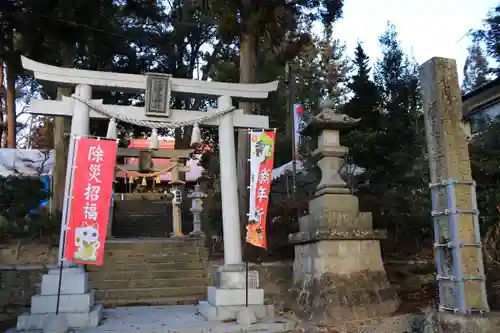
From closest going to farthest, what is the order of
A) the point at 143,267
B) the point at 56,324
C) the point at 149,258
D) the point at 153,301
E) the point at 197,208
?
the point at 56,324 → the point at 153,301 → the point at 143,267 → the point at 149,258 → the point at 197,208

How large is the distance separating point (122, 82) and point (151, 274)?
15.9 feet

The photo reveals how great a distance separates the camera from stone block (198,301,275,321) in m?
7.31

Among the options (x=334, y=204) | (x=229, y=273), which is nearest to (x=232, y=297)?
(x=229, y=273)

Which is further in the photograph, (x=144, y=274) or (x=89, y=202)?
(x=144, y=274)

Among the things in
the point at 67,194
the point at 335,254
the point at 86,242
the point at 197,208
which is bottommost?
the point at 335,254

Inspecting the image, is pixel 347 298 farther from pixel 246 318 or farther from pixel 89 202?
pixel 89 202

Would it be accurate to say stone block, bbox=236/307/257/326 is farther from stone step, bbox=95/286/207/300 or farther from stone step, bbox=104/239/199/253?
stone step, bbox=104/239/199/253

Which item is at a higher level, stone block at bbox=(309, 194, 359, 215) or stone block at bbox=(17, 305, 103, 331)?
stone block at bbox=(309, 194, 359, 215)

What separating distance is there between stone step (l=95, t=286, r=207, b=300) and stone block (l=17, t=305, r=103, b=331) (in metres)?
2.50

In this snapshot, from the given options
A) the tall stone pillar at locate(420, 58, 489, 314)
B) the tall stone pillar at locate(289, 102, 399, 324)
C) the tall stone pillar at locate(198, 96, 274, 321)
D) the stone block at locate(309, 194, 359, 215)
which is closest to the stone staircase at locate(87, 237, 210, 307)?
the tall stone pillar at locate(198, 96, 274, 321)

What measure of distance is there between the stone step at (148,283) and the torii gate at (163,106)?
2833mm

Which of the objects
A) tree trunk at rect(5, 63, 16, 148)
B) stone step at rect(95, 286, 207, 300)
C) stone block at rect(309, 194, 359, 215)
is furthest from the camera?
tree trunk at rect(5, 63, 16, 148)

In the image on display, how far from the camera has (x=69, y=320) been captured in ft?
22.4

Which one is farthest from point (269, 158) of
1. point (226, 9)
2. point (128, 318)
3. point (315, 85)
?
point (315, 85)
